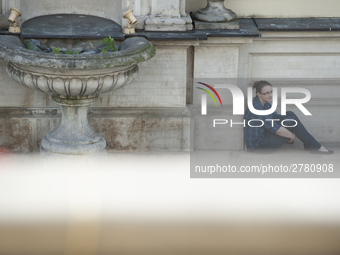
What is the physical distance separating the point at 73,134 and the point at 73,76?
0.62 m

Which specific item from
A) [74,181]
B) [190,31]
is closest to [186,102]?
[190,31]

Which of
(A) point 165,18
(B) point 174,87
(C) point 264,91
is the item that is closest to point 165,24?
(A) point 165,18

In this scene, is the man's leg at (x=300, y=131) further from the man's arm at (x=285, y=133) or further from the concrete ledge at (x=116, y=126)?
the concrete ledge at (x=116, y=126)

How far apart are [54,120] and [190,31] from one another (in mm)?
1552

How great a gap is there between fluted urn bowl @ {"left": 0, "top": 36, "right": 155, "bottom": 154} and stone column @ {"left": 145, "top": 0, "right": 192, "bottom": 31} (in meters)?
0.40

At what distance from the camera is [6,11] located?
588cm

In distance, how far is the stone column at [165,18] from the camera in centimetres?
588

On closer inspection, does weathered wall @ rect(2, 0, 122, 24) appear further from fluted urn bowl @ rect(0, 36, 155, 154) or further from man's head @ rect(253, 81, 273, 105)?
man's head @ rect(253, 81, 273, 105)

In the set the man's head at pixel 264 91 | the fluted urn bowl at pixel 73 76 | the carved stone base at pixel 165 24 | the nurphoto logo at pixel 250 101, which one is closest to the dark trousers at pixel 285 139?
the nurphoto logo at pixel 250 101

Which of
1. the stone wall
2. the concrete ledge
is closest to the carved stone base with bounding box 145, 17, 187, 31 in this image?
the stone wall

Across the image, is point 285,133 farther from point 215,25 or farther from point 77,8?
point 77,8

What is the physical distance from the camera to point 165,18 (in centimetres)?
590

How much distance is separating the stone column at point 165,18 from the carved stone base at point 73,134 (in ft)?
3.22

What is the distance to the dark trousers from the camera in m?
6.38
